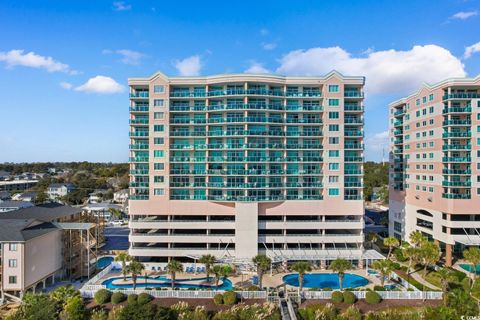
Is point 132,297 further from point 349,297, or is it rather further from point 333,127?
point 333,127

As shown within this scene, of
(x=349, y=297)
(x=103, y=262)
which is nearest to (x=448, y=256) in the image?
(x=349, y=297)

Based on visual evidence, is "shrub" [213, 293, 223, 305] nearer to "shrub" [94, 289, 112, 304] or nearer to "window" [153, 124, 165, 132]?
"shrub" [94, 289, 112, 304]

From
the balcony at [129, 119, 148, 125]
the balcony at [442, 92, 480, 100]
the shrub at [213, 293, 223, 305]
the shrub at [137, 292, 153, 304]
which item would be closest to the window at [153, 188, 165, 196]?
the balcony at [129, 119, 148, 125]

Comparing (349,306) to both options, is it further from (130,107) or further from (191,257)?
(130,107)

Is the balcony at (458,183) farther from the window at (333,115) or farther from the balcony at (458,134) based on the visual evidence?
the window at (333,115)

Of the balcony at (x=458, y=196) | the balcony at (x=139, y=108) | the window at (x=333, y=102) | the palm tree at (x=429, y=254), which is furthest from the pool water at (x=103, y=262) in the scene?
the balcony at (x=458, y=196)

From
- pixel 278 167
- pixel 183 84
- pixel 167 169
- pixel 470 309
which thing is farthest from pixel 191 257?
pixel 470 309
